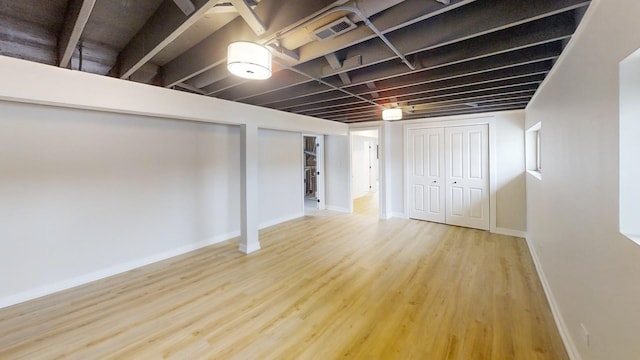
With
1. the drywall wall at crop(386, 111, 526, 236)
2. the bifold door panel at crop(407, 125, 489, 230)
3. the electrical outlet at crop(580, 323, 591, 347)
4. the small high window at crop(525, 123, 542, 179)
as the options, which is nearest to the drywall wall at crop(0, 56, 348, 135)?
the bifold door panel at crop(407, 125, 489, 230)

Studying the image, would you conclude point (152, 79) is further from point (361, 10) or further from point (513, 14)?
point (513, 14)

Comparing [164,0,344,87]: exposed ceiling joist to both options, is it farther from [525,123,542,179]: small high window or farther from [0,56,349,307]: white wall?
[525,123,542,179]: small high window

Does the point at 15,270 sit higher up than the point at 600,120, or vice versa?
the point at 600,120

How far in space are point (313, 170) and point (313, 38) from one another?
265 inches

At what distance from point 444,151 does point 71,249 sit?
6170mm

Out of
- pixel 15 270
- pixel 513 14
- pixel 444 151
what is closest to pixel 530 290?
pixel 513 14

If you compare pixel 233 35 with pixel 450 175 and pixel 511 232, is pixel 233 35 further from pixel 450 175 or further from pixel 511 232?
pixel 511 232

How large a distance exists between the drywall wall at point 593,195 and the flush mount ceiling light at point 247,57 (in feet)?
5.99

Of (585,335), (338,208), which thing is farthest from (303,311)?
(338,208)

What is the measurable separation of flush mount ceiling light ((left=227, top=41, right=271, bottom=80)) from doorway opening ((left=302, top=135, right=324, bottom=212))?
4608mm

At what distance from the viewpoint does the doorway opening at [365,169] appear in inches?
324

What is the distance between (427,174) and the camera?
5648 mm

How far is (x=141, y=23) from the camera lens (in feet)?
7.02

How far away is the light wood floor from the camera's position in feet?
6.39
